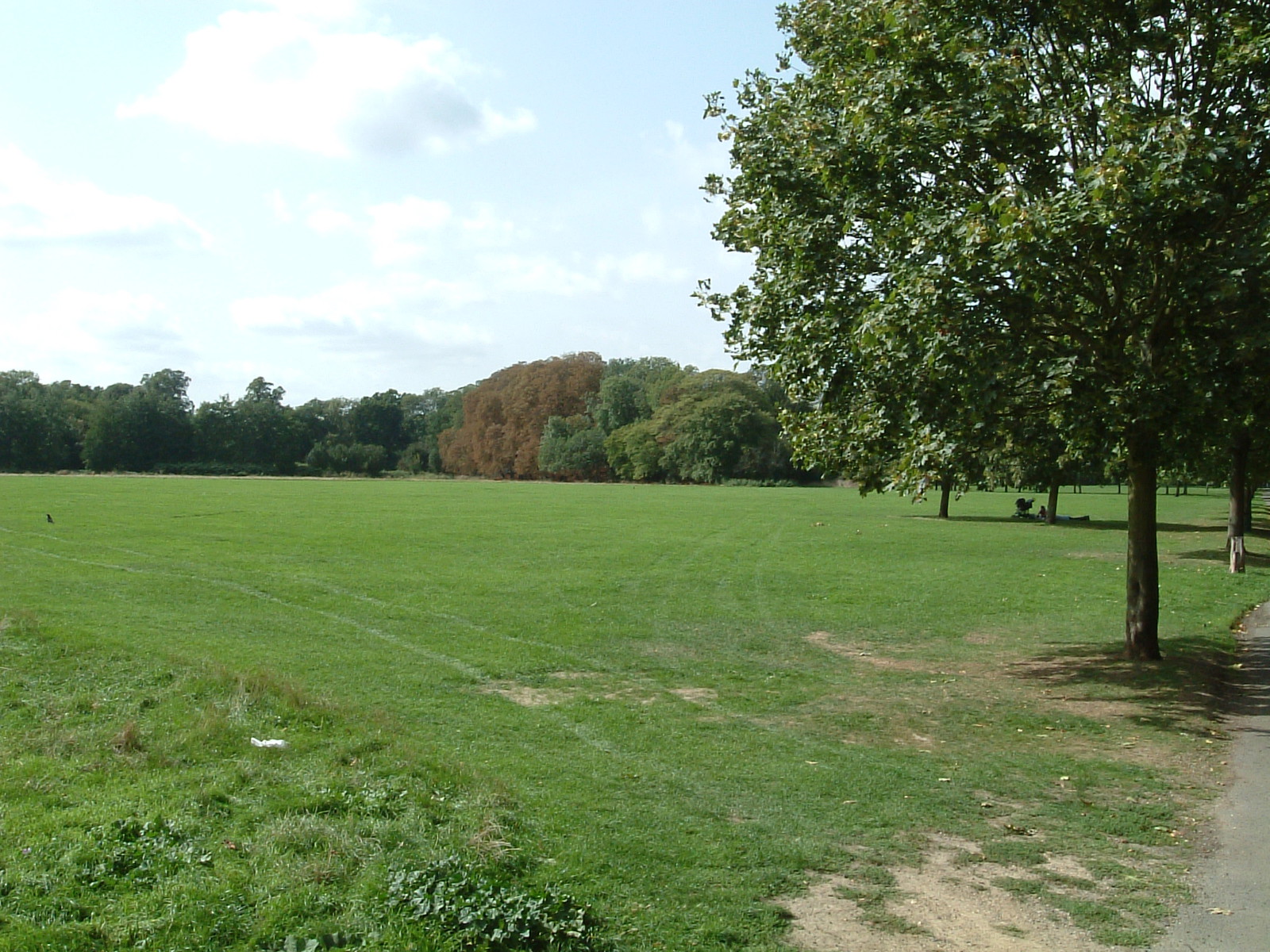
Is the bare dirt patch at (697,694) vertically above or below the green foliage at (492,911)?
below

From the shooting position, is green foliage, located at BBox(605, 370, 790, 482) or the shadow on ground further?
green foliage, located at BBox(605, 370, 790, 482)

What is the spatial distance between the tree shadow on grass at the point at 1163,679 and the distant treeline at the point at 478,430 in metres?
101

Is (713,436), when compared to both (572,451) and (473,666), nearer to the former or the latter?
(572,451)

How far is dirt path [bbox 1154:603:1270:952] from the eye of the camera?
224 inches

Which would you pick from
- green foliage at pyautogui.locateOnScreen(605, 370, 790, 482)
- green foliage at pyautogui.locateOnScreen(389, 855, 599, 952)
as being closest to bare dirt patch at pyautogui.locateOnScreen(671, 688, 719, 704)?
green foliage at pyautogui.locateOnScreen(389, 855, 599, 952)

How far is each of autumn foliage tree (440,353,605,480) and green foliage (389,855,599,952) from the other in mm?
135376

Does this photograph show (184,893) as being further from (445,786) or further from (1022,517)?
(1022,517)

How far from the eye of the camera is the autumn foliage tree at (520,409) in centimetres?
14412

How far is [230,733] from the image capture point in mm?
8539

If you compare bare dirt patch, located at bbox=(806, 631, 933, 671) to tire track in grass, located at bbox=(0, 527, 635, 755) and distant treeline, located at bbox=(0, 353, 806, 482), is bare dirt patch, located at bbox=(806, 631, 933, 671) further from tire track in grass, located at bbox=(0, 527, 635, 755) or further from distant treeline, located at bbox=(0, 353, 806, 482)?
distant treeline, located at bbox=(0, 353, 806, 482)

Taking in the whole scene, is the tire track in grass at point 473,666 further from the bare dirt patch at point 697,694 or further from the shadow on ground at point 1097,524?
the shadow on ground at point 1097,524

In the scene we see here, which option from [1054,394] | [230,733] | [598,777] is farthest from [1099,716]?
[230,733]

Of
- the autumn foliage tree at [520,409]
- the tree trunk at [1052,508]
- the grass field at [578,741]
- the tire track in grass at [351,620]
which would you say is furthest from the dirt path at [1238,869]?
the autumn foliage tree at [520,409]

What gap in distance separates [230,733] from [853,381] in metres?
8.82
